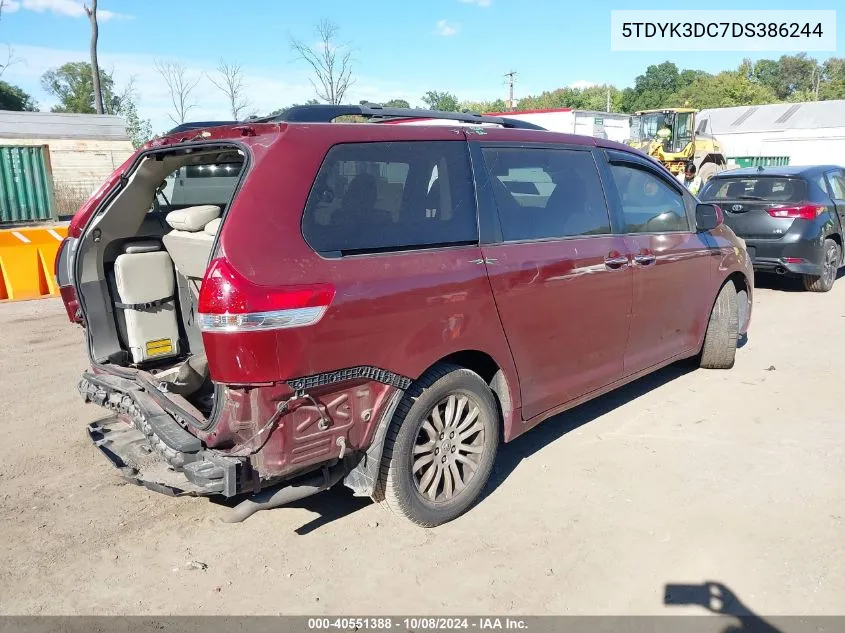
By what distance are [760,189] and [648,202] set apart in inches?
221

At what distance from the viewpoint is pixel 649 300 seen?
181 inches

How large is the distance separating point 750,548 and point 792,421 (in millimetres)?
1907

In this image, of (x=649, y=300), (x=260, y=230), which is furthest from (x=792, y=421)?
(x=260, y=230)

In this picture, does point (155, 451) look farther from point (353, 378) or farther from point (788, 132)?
point (788, 132)

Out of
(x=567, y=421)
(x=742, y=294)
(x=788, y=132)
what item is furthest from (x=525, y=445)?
(x=788, y=132)

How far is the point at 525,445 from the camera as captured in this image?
4.48 metres

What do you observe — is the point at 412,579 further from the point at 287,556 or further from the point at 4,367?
the point at 4,367

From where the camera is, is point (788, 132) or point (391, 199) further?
point (788, 132)

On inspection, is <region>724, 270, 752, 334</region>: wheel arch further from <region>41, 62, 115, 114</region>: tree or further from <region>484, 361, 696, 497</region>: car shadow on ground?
<region>41, 62, 115, 114</region>: tree

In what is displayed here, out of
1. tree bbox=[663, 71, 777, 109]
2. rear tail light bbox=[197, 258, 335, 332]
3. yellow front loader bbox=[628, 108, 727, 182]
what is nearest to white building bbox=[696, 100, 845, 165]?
Answer: yellow front loader bbox=[628, 108, 727, 182]

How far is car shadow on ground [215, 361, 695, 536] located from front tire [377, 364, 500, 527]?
0.31m

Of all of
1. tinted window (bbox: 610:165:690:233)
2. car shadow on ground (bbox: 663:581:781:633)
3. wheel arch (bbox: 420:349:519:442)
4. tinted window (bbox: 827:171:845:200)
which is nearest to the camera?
car shadow on ground (bbox: 663:581:781:633)

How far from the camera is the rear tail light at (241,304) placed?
2.63 metres

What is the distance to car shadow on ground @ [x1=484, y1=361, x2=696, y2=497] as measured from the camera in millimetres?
4191
